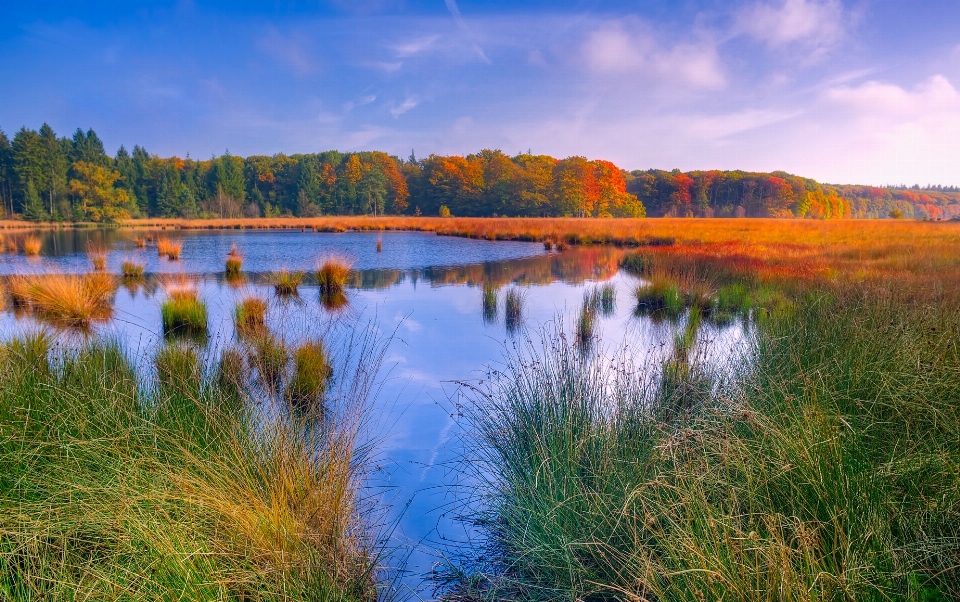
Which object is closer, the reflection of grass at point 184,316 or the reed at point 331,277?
the reflection of grass at point 184,316

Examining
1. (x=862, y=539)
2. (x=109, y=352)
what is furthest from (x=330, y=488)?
(x=109, y=352)

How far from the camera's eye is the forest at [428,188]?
56375 mm

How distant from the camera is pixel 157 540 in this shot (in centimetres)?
181

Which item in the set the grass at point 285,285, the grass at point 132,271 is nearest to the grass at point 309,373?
the grass at point 285,285

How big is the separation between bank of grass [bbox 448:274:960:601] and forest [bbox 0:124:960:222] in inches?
2131

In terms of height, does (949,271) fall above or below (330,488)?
above

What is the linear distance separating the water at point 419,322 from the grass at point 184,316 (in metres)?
0.23

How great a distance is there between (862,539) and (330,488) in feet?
7.17

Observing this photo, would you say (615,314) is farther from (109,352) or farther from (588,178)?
(588,178)

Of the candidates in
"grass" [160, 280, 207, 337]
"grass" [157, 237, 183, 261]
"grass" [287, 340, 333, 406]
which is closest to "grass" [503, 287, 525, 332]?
"grass" [287, 340, 333, 406]

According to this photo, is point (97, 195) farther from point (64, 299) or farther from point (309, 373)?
point (309, 373)

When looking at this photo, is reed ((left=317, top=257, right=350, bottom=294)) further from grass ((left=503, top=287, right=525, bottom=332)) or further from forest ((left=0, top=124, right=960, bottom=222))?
forest ((left=0, top=124, right=960, bottom=222))

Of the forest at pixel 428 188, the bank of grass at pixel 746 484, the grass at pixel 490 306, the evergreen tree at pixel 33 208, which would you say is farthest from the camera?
the forest at pixel 428 188

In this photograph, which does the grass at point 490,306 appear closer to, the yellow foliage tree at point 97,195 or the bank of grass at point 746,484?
the bank of grass at point 746,484
